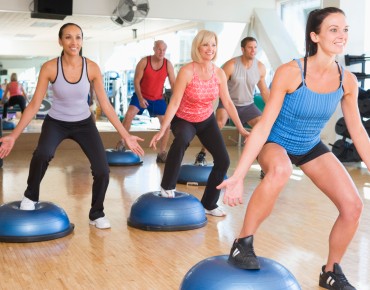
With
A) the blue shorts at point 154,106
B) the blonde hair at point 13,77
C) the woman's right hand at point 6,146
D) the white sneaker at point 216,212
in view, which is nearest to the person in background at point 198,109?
the white sneaker at point 216,212

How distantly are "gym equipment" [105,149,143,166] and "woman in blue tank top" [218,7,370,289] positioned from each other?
4.63 metres

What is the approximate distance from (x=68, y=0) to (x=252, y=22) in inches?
112

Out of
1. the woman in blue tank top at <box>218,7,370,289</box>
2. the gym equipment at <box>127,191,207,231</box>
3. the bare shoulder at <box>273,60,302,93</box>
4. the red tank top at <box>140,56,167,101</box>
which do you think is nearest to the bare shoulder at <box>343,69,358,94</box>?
the woman in blue tank top at <box>218,7,370,289</box>

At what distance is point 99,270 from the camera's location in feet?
9.62

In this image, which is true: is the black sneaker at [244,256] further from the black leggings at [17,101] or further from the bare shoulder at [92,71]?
the black leggings at [17,101]

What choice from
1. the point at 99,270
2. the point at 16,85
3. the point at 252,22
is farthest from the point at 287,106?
the point at 16,85

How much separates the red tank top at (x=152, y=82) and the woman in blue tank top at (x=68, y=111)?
118 inches

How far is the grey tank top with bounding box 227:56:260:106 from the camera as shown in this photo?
5516mm

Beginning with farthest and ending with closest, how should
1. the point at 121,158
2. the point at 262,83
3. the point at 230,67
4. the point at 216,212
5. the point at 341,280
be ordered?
the point at 121,158 → the point at 262,83 → the point at 230,67 → the point at 216,212 → the point at 341,280

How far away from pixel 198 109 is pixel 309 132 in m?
1.61

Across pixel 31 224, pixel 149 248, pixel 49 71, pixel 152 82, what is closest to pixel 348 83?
pixel 149 248

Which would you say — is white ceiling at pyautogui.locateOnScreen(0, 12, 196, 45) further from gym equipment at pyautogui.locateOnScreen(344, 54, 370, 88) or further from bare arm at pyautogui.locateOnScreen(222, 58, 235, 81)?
bare arm at pyautogui.locateOnScreen(222, 58, 235, 81)

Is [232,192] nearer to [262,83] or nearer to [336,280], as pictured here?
[336,280]

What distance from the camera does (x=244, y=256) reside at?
86.7 inches
